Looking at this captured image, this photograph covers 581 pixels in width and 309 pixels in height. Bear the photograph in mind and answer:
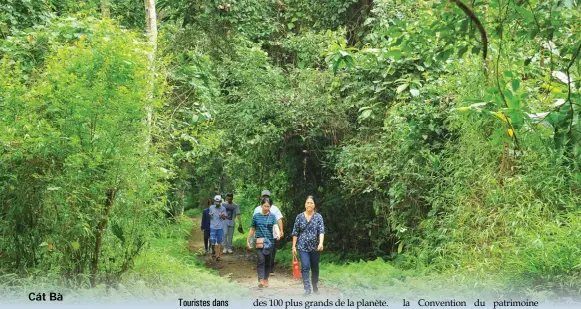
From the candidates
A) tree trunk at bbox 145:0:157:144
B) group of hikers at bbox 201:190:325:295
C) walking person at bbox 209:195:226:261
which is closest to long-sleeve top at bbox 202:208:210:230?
walking person at bbox 209:195:226:261

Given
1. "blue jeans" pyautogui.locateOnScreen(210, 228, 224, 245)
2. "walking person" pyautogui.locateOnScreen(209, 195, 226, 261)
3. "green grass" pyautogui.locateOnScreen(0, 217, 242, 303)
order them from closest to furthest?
"green grass" pyautogui.locateOnScreen(0, 217, 242, 303) < "walking person" pyautogui.locateOnScreen(209, 195, 226, 261) < "blue jeans" pyautogui.locateOnScreen(210, 228, 224, 245)

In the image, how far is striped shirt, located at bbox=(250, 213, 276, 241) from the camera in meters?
9.95

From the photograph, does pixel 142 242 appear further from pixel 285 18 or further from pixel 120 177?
pixel 285 18

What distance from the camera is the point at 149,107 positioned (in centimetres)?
760

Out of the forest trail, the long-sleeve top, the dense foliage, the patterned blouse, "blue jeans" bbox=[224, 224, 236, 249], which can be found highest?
the dense foliage

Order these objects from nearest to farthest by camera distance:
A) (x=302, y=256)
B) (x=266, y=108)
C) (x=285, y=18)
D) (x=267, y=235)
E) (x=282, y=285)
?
(x=302, y=256) → (x=267, y=235) → (x=282, y=285) → (x=266, y=108) → (x=285, y=18)

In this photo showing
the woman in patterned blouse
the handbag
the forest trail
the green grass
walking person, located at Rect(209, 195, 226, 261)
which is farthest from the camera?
walking person, located at Rect(209, 195, 226, 261)

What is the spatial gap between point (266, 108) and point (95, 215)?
724cm

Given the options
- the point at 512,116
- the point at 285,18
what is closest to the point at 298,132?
the point at 285,18

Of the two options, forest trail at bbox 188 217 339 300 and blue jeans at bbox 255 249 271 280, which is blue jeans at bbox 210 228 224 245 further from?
blue jeans at bbox 255 249 271 280

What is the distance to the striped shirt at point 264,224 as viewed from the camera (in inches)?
392

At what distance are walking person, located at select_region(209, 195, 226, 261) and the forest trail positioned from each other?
501mm

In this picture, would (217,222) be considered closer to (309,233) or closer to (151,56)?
(309,233)

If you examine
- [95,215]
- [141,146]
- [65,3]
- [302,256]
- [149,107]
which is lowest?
[302,256]
